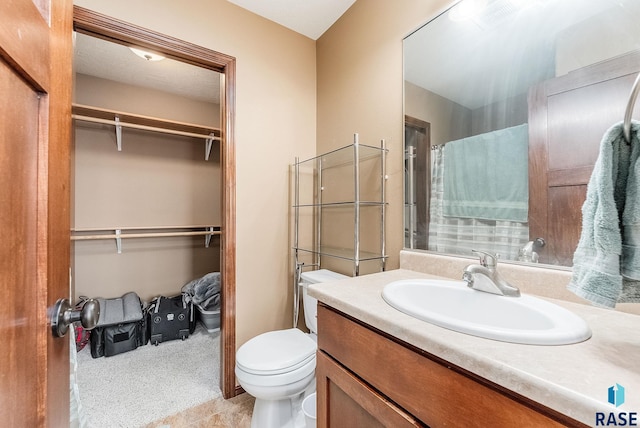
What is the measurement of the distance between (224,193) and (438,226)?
122 centimetres

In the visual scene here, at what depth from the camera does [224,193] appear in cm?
165

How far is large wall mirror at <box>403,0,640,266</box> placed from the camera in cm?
79

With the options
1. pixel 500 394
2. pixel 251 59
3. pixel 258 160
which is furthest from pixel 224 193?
pixel 500 394

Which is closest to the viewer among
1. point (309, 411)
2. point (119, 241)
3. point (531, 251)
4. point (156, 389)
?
point (531, 251)

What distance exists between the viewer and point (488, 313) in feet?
2.73

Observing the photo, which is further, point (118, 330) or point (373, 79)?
point (118, 330)

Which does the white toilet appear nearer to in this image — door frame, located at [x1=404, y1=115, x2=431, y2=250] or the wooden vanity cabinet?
the wooden vanity cabinet

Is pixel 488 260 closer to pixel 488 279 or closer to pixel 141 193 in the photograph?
pixel 488 279

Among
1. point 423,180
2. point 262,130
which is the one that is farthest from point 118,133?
point 423,180

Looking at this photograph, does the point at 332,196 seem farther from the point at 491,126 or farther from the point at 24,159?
the point at 24,159

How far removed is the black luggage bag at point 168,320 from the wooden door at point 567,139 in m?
2.59

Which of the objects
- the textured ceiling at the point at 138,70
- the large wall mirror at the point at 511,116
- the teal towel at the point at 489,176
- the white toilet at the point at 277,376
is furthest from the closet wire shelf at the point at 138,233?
the teal towel at the point at 489,176

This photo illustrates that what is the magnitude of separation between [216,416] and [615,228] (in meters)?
1.85

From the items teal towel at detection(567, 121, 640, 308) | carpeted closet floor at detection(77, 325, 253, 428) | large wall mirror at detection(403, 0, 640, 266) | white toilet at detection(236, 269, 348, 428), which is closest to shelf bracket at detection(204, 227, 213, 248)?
carpeted closet floor at detection(77, 325, 253, 428)
